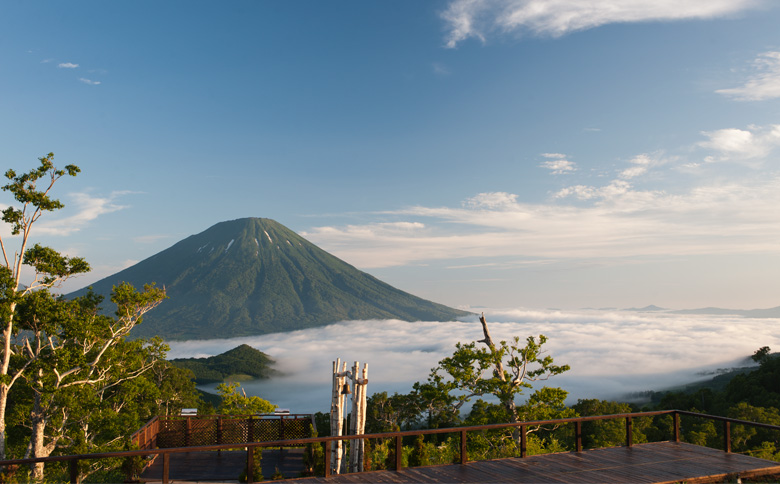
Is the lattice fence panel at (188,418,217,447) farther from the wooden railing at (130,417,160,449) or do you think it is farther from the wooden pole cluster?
the wooden pole cluster

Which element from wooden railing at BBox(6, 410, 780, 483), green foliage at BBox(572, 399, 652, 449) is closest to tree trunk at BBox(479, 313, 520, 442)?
wooden railing at BBox(6, 410, 780, 483)

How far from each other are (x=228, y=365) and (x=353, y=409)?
143399mm

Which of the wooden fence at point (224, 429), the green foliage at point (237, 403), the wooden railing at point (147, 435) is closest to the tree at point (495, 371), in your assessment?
the wooden fence at point (224, 429)

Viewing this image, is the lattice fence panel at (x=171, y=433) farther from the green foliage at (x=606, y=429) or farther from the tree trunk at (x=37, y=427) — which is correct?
the green foliage at (x=606, y=429)

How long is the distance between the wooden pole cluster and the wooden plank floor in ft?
11.5

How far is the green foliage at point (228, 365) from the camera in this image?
132 metres

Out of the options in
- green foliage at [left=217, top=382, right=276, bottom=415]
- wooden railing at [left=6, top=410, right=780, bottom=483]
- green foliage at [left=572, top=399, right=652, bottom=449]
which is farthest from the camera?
green foliage at [left=572, top=399, right=652, bottom=449]

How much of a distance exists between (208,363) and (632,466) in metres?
145

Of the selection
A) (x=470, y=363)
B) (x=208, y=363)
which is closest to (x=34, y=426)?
(x=470, y=363)

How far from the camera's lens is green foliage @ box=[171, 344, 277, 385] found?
432 ft

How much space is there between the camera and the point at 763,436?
40406mm

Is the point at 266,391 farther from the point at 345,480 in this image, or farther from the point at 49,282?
the point at 345,480

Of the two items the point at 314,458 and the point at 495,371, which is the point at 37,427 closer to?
the point at 314,458

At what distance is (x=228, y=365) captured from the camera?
144 meters
